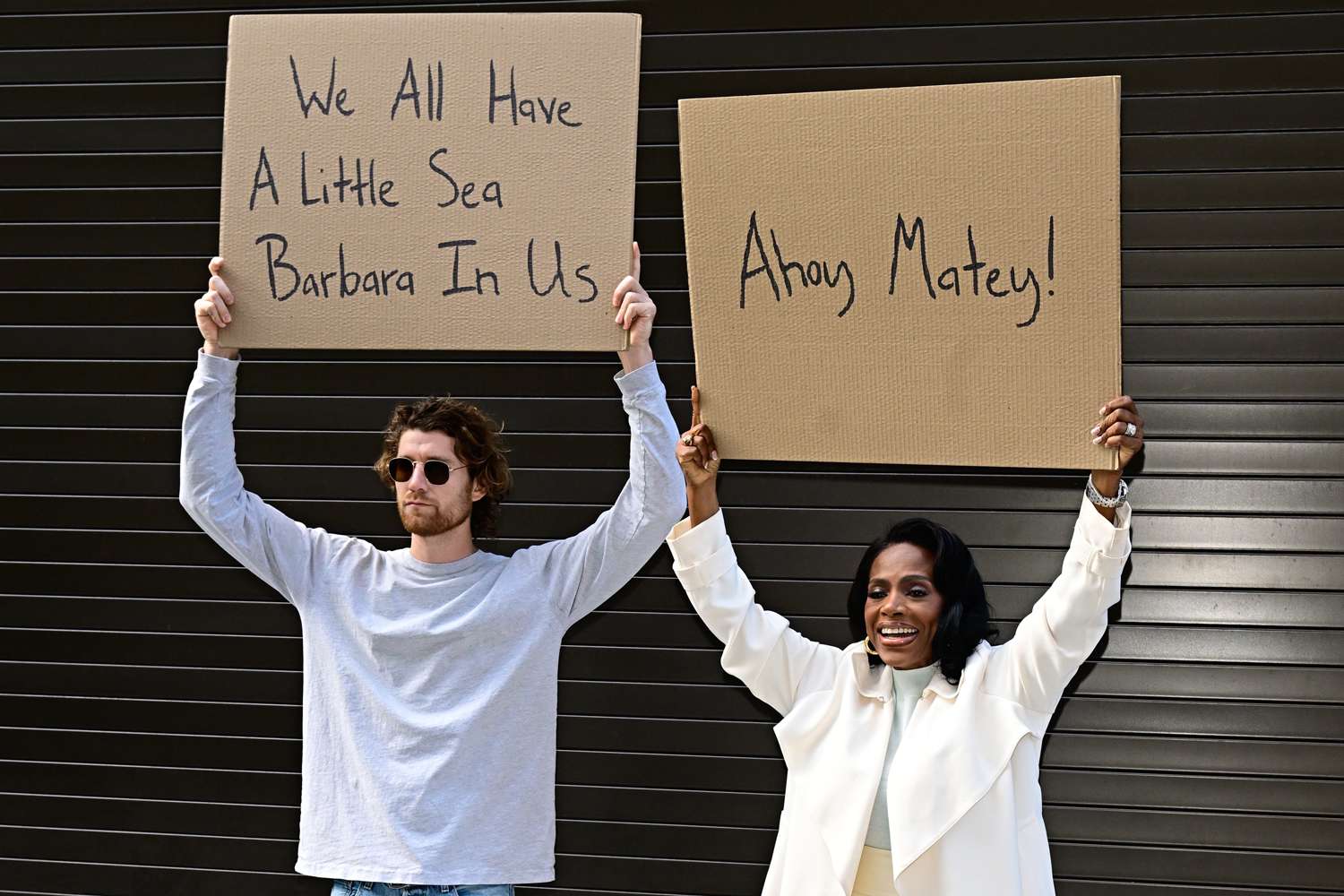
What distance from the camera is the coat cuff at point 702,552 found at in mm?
2807

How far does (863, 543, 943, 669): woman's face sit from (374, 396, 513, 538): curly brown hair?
768mm

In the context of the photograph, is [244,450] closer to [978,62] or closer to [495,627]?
[495,627]

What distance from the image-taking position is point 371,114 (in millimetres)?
2857

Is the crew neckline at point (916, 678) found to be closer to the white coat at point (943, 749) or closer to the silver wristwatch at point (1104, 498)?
the white coat at point (943, 749)

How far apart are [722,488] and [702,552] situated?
5.00ft

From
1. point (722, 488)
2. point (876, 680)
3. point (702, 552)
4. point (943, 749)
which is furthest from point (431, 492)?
point (722, 488)

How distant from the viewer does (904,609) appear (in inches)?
107

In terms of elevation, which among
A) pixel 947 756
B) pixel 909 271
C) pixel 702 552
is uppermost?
pixel 909 271

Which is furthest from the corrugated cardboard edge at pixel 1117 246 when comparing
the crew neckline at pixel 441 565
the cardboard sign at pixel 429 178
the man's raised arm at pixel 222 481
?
the man's raised arm at pixel 222 481

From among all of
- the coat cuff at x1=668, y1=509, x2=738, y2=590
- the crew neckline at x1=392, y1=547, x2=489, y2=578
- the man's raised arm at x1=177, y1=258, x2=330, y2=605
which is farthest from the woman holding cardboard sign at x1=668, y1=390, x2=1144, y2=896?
the man's raised arm at x1=177, y1=258, x2=330, y2=605

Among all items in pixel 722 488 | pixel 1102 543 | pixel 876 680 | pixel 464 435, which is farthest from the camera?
pixel 722 488

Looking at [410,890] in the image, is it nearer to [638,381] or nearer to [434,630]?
[434,630]

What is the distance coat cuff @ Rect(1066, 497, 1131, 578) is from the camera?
2.58 metres

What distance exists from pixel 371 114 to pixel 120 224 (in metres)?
2.06
